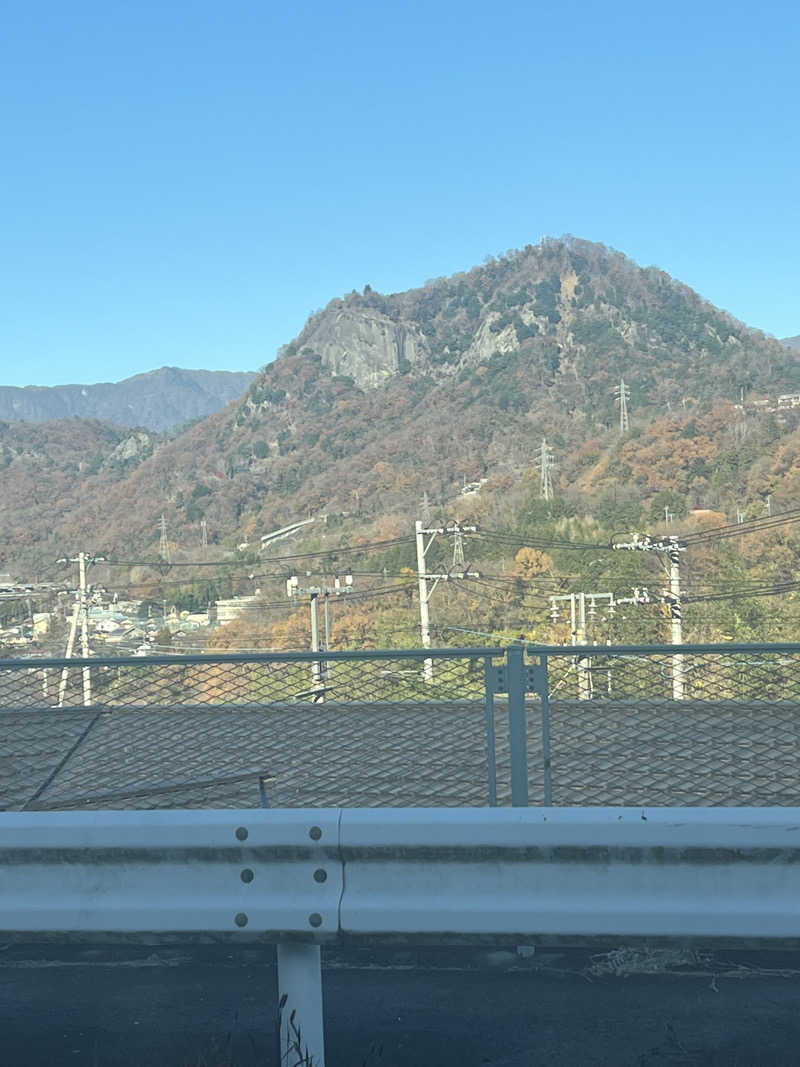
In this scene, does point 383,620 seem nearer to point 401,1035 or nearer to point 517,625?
point 517,625

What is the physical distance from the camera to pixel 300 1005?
2.92 metres

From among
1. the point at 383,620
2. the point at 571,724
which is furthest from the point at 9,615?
the point at 571,724

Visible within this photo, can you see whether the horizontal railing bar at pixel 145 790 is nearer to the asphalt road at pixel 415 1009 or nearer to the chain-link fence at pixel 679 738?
the asphalt road at pixel 415 1009

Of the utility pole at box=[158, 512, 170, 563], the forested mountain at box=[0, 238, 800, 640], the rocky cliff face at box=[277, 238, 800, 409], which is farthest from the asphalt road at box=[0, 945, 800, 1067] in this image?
the rocky cliff face at box=[277, 238, 800, 409]

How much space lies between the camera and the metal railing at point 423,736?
5.60 metres

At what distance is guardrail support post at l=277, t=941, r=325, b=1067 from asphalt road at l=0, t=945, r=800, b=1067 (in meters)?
0.30

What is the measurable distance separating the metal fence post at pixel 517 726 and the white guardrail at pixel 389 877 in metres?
2.04

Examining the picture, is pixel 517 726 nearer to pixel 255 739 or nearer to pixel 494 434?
pixel 255 739

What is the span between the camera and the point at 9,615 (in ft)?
279

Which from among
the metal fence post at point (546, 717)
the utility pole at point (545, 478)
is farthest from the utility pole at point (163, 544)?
the metal fence post at point (546, 717)

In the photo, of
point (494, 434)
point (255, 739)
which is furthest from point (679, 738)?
point (494, 434)

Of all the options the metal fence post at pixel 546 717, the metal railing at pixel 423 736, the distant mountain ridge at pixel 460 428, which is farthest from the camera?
the distant mountain ridge at pixel 460 428

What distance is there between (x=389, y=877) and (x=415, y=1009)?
107 cm

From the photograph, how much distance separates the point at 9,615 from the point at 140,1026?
85.8 metres
